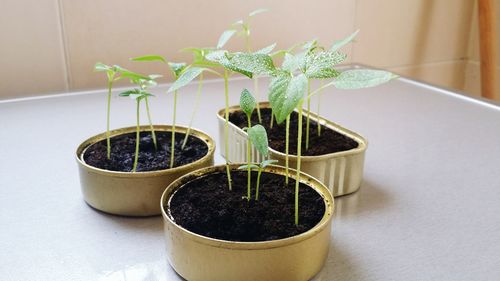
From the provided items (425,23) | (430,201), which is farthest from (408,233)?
(425,23)

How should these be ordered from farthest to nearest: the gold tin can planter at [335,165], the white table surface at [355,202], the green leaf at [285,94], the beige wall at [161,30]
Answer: the beige wall at [161,30] → the gold tin can planter at [335,165] → the white table surface at [355,202] → the green leaf at [285,94]

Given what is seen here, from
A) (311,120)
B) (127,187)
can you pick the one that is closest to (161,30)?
(311,120)

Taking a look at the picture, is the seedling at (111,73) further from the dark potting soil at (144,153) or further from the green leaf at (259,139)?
the green leaf at (259,139)

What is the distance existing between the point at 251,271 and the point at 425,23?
4.56ft

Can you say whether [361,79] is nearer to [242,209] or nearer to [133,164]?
[242,209]

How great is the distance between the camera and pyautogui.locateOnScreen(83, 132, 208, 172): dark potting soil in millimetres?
623

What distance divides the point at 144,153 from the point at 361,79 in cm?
33

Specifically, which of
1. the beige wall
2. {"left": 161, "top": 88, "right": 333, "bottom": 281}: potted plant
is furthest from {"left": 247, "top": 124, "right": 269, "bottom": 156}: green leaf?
the beige wall

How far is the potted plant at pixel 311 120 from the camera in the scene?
41cm

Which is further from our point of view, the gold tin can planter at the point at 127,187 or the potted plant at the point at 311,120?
the gold tin can planter at the point at 127,187

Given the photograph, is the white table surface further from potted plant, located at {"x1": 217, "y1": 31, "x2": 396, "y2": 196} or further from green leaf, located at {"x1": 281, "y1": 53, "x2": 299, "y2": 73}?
green leaf, located at {"x1": 281, "y1": 53, "x2": 299, "y2": 73}

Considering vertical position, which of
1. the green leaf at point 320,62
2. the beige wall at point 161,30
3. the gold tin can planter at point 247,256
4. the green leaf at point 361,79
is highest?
the green leaf at point 320,62

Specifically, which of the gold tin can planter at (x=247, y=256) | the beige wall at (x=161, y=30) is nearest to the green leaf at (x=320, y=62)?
the gold tin can planter at (x=247, y=256)

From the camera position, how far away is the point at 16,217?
60 centimetres
